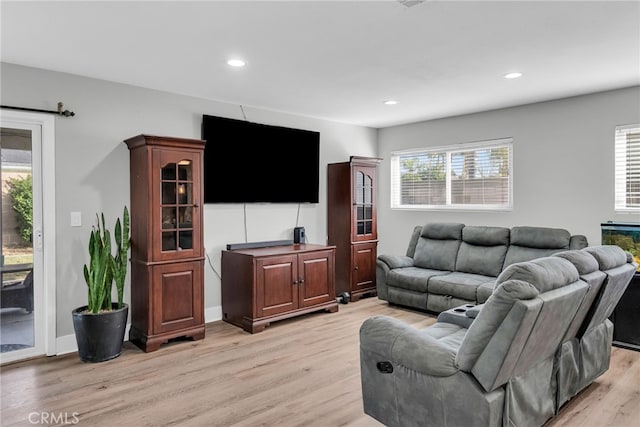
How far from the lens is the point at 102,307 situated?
3576 mm

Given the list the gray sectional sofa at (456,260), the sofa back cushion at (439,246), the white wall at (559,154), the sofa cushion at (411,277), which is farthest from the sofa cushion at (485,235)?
the sofa cushion at (411,277)

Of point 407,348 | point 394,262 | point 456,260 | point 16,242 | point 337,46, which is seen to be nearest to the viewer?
point 407,348

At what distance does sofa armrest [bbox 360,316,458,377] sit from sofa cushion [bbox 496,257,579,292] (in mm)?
445

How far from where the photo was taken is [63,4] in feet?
7.71

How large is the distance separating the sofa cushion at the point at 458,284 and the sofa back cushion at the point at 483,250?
0.11m

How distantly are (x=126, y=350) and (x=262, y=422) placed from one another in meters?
1.84

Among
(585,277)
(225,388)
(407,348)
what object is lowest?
(225,388)

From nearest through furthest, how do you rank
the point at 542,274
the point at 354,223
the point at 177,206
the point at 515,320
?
the point at 515,320 → the point at 542,274 → the point at 177,206 → the point at 354,223

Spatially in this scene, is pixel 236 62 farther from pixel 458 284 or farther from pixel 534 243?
pixel 534 243

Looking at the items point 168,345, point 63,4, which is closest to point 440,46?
point 63,4

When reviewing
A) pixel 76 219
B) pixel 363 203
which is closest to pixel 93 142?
pixel 76 219

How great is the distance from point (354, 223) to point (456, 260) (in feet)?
4.41

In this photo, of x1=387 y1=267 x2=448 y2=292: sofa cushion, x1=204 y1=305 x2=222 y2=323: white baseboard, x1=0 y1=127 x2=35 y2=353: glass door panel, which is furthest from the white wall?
x1=0 y1=127 x2=35 y2=353: glass door panel

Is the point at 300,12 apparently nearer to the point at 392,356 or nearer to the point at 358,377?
the point at 392,356
